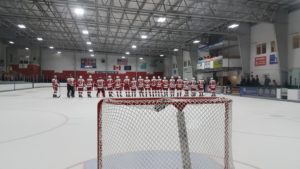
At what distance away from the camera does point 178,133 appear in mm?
3012

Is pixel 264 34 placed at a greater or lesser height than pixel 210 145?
greater

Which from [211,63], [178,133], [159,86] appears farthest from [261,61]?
[178,133]

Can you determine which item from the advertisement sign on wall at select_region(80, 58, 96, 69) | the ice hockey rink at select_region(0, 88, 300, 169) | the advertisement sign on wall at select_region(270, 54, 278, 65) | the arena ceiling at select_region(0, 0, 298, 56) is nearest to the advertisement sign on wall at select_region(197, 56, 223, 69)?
the arena ceiling at select_region(0, 0, 298, 56)

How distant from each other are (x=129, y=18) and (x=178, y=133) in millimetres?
18919

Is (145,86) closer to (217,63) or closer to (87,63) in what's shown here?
(217,63)

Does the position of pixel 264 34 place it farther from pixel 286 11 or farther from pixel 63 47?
pixel 63 47

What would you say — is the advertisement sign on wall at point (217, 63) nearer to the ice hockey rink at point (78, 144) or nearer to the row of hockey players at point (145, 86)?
the row of hockey players at point (145, 86)

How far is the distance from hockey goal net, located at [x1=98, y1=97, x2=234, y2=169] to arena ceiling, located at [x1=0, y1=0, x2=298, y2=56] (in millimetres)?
11855

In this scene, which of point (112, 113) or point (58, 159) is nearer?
point (112, 113)

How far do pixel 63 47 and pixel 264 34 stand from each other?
2711 centimetres

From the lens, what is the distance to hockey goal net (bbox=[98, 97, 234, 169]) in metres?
2.72

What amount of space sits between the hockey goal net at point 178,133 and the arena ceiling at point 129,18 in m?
11.9

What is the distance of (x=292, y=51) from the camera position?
54.0 feet

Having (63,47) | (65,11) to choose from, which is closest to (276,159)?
(65,11)
